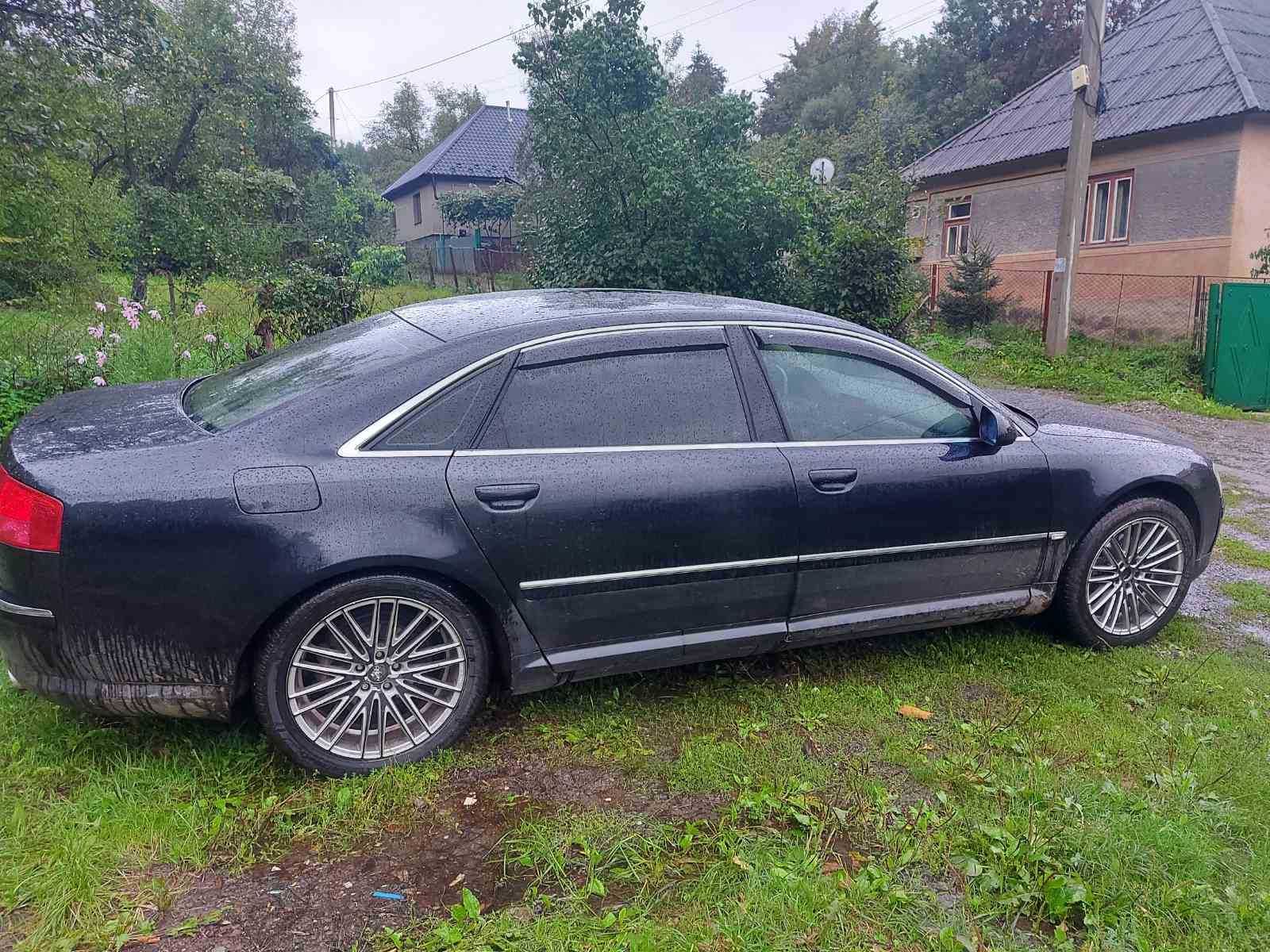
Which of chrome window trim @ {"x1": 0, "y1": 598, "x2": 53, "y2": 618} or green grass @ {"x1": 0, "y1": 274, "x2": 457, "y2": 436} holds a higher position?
green grass @ {"x1": 0, "y1": 274, "x2": 457, "y2": 436}

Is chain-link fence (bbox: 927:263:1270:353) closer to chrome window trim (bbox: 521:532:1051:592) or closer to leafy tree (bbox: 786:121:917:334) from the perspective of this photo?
leafy tree (bbox: 786:121:917:334)

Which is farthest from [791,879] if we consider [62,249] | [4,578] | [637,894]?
[62,249]

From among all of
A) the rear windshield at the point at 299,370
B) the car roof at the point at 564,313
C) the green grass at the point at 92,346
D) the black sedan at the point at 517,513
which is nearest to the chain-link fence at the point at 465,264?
the green grass at the point at 92,346

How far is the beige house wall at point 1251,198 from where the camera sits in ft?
47.5

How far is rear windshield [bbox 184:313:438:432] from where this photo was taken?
10.9ft

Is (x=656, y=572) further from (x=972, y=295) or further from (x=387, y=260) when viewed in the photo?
(x=387, y=260)

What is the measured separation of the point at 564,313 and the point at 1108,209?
55.9 ft

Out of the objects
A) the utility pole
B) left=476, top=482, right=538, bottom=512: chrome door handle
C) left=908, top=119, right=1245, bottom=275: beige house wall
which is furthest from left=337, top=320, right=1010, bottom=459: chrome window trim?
the utility pole

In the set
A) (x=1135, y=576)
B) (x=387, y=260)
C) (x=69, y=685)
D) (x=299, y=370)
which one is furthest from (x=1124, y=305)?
(x=387, y=260)

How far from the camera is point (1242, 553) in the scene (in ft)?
19.9

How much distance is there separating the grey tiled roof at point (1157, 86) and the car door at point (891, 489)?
13.7 m

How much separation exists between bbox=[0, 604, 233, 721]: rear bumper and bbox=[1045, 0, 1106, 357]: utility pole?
1276cm

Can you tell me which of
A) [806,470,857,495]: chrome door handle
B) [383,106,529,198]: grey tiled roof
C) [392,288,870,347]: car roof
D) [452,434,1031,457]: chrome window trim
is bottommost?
[806,470,857,495]: chrome door handle

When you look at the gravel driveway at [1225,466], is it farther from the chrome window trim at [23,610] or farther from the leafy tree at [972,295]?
the leafy tree at [972,295]
